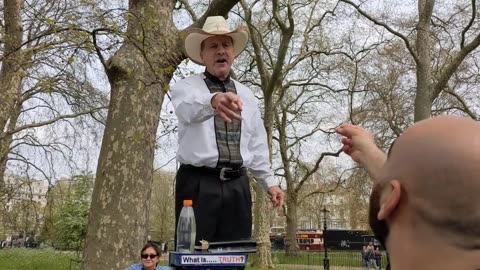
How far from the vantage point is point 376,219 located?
2.77 feet

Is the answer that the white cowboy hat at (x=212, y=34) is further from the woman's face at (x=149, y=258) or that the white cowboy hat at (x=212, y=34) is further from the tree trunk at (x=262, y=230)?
the tree trunk at (x=262, y=230)

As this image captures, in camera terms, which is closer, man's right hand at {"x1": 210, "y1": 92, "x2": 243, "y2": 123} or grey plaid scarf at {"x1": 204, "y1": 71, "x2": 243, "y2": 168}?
man's right hand at {"x1": 210, "y1": 92, "x2": 243, "y2": 123}

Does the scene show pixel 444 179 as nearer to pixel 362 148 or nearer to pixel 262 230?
pixel 362 148

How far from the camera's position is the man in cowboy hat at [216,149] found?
2.65 metres

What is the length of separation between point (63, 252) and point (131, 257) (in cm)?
2277

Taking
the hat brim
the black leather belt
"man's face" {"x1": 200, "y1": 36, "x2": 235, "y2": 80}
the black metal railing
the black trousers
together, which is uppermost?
the hat brim

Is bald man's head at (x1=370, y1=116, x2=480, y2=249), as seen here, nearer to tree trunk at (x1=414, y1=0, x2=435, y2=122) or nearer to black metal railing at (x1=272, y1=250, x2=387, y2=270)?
tree trunk at (x1=414, y1=0, x2=435, y2=122)

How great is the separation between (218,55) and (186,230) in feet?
3.17

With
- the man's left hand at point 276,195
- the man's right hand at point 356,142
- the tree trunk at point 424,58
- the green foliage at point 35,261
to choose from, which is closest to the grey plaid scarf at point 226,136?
the man's left hand at point 276,195

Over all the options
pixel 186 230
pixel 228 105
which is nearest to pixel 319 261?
pixel 186 230

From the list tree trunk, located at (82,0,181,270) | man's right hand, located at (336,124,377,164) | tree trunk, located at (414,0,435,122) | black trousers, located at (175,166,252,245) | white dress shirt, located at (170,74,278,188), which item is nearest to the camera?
man's right hand, located at (336,124,377,164)

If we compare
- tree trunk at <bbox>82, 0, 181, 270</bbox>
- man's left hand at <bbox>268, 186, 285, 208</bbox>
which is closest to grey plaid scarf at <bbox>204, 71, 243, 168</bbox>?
man's left hand at <bbox>268, 186, 285, 208</bbox>

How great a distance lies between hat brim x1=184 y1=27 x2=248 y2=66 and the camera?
9.34 ft

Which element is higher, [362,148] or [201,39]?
[201,39]
